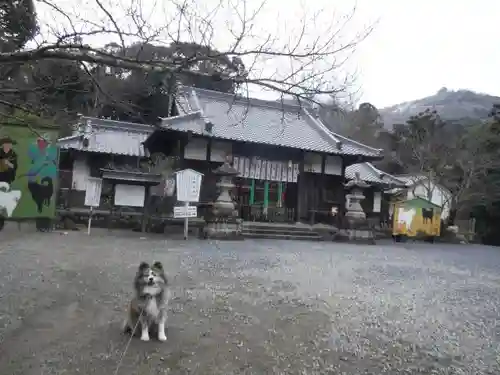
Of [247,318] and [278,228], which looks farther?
[278,228]

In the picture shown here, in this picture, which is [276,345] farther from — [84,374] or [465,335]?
[465,335]

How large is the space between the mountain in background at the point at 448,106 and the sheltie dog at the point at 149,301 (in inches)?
2462

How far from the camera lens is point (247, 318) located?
4781 mm

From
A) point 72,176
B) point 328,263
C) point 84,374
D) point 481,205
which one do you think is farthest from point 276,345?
point 481,205

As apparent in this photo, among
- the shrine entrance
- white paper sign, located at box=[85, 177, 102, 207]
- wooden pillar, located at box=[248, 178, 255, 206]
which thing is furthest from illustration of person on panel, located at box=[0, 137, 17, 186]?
wooden pillar, located at box=[248, 178, 255, 206]

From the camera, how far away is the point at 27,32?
149 inches

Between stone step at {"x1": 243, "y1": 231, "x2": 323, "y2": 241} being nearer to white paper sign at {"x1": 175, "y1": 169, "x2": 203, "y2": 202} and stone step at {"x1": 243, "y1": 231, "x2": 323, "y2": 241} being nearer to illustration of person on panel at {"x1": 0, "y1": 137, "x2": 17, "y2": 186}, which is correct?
white paper sign at {"x1": 175, "y1": 169, "x2": 203, "y2": 202}

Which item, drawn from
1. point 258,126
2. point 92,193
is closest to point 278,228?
point 258,126

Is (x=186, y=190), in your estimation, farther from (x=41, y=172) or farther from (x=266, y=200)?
(x=266, y=200)

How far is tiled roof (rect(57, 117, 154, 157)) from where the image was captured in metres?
19.1

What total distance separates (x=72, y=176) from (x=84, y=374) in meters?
18.0

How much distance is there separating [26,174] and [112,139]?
10021mm

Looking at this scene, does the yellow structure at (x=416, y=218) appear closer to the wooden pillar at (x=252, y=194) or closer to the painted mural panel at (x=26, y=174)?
the wooden pillar at (x=252, y=194)

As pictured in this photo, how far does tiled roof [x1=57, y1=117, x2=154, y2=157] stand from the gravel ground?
11006 mm
